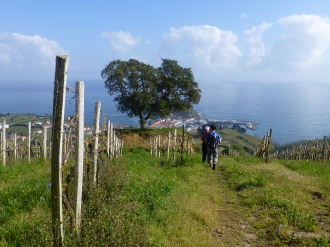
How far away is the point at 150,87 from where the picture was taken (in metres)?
32.2

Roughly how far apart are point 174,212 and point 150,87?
26.4m

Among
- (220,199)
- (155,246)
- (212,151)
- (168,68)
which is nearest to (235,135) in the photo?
(168,68)

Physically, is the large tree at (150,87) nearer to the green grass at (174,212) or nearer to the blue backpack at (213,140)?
the blue backpack at (213,140)

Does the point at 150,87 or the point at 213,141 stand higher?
the point at 150,87

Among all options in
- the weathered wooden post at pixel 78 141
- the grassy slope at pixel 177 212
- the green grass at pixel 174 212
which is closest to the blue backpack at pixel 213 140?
the grassy slope at pixel 177 212

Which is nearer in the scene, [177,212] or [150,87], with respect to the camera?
[177,212]

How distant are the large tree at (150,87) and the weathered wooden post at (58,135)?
27.6m

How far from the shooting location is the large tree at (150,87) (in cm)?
3189

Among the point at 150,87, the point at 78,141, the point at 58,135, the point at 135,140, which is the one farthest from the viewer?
the point at 150,87

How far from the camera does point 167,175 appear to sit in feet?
34.2

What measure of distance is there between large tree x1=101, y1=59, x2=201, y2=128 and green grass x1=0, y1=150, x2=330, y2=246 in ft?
74.4

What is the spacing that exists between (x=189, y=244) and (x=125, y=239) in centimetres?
130

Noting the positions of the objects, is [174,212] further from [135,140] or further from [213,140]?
[135,140]

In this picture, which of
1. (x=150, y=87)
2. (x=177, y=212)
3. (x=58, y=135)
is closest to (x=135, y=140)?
(x=150, y=87)
